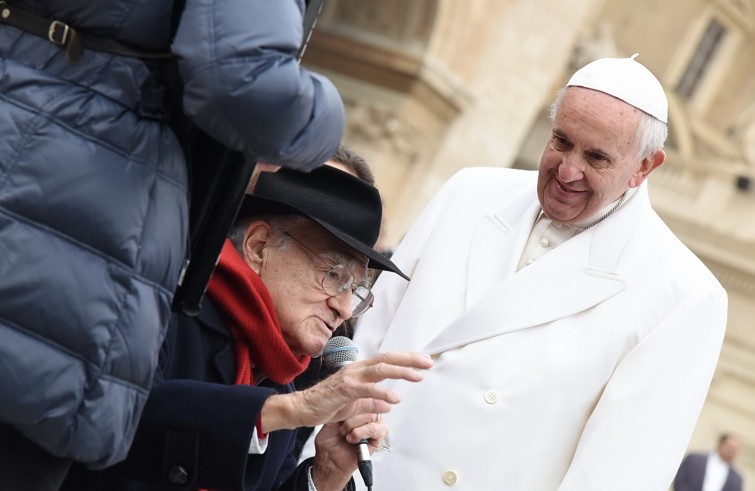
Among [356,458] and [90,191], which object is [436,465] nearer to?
[356,458]

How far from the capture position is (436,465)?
428cm

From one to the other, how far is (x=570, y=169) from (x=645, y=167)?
0.29 metres

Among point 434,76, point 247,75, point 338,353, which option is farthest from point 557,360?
point 434,76

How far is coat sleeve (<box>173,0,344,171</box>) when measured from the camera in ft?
8.75

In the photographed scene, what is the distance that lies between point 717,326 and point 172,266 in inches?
77.4

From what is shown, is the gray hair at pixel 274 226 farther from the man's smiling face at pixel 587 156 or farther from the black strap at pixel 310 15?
the man's smiling face at pixel 587 156

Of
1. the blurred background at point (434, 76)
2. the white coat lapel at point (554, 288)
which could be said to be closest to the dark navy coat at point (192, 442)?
the white coat lapel at point (554, 288)

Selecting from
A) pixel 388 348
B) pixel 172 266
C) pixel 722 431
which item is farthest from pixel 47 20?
pixel 722 431

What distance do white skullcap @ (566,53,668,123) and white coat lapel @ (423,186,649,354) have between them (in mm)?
291

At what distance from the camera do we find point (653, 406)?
4152 mm

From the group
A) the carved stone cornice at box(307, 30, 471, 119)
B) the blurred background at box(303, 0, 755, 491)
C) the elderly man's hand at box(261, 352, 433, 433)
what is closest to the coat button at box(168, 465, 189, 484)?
the elderly man's hand at box(261, 352, 433, 433)

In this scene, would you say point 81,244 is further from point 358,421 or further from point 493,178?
point 493,178

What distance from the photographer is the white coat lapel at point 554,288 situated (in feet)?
14.3

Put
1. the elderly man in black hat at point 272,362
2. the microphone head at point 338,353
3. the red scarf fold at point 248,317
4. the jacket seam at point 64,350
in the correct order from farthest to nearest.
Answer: the microphone head at point 338,353 < the red scarf fold at point 248,317 < the elderly man in black hat at point 272,362 < the jacket seam at point 64,350
